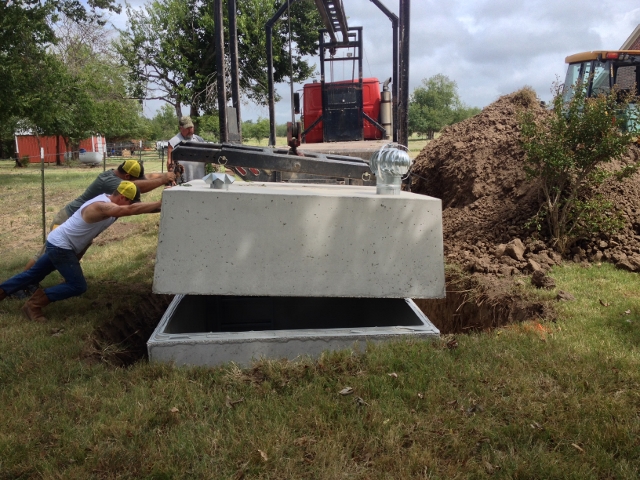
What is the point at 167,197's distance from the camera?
408cm

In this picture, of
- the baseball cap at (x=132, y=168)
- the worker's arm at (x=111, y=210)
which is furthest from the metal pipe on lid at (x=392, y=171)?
the baseball cap at (x=132, y=168)

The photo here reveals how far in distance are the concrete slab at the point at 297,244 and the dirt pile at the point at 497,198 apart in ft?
7.43

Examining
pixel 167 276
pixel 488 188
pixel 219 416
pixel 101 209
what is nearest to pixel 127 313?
pixel 101 209

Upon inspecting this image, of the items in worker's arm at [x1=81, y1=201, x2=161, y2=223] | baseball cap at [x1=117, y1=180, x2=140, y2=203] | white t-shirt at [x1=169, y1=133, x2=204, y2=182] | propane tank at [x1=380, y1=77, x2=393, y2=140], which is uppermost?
propane tank at [x1=380, y1=77, x2=393, y2=140]

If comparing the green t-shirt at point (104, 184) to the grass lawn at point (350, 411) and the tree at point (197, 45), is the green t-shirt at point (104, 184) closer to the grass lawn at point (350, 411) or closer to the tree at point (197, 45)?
the grass lawn at point (350, 411)

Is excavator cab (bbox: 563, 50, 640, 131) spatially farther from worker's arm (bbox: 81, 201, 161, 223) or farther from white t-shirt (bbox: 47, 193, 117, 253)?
white t-shirt (bbox: 47, 193, 117, 253)

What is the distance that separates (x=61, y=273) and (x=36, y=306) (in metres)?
0.38

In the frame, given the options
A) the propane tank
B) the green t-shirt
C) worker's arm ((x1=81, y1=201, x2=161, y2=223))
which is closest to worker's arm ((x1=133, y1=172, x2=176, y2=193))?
the green t-shirt

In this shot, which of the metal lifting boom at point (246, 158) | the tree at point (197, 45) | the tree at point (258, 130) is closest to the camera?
the metal lifting boom at point (246, 158)

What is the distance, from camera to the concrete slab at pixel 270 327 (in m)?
4.10

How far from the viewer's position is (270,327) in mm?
6176

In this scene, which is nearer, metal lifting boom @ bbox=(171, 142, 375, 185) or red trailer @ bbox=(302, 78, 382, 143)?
metal lifting boom @ bbox=(171, 142, 375, 185)

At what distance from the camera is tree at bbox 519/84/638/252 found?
6.14 meters

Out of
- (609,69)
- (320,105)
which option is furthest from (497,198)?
(609,69)
